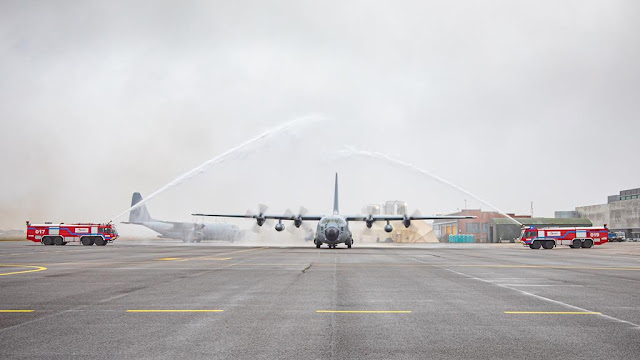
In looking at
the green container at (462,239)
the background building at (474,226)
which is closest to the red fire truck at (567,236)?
the green container at (462,239)

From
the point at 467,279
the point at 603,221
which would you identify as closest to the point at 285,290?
the point at 467,279

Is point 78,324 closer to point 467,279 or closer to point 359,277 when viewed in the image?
point 359,277

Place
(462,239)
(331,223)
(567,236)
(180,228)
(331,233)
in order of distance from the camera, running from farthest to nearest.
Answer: (462,239)
(180,228)
(567,236)
(331,223)
(331,233)

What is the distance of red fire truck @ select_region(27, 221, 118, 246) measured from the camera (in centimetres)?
6000

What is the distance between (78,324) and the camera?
9.47 m

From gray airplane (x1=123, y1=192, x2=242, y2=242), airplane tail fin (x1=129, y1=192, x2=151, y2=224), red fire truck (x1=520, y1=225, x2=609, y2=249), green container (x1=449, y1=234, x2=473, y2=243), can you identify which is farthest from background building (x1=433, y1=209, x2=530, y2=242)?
airplane tail fin (x1=129, y1=192, x2=151, y2=224)

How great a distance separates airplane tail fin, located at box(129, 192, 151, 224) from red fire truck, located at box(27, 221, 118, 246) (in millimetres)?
32027

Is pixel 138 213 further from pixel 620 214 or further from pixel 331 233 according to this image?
pixel 620 214

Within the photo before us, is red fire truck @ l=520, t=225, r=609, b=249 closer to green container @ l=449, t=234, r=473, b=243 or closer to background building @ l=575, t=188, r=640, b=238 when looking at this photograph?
green container @ l=449, t=234, r=473, b=243

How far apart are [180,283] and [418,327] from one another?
10.2 m

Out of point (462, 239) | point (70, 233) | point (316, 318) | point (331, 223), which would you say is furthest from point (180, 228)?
point (316, 318)

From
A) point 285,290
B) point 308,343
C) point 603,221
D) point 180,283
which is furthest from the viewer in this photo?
point 603,221

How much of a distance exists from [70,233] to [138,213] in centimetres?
3533

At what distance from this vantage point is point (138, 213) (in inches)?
3752
